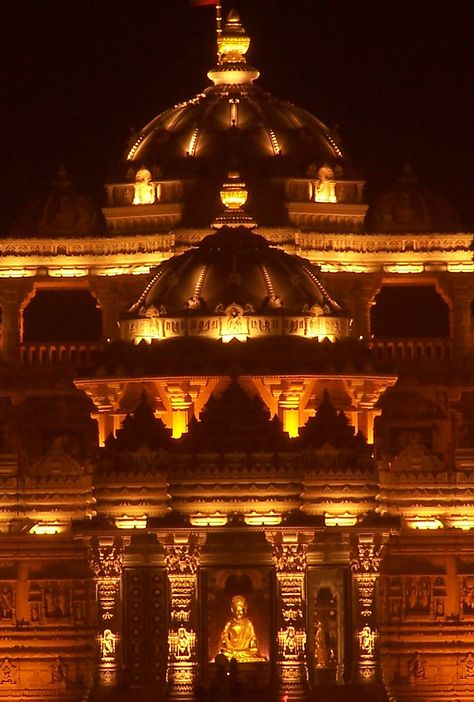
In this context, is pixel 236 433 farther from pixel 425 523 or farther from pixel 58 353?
pixel 58 353

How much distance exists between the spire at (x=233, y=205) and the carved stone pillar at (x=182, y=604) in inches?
289

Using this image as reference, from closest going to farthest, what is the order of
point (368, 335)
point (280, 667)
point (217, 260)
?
point (280, 667) < point (217, 260) < point (368, 335)

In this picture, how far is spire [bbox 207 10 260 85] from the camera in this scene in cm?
8562

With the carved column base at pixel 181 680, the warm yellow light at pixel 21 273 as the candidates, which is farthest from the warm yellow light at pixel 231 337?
the warm yellow light at pixel 21 273

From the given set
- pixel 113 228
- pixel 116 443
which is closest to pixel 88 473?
pixel 116 443

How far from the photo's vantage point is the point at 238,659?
243 ft

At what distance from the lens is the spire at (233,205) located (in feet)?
260

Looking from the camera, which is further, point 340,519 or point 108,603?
point 108,603

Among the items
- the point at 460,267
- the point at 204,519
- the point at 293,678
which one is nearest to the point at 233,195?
the point at 460,267

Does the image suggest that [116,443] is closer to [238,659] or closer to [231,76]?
[238,659]

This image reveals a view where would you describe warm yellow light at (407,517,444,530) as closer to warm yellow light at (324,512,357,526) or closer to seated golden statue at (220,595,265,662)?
warm yellow light at (324,512,357,526)

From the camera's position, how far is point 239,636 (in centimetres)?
7425

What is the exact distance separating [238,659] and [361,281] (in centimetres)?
1202

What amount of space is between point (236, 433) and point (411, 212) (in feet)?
38.0
